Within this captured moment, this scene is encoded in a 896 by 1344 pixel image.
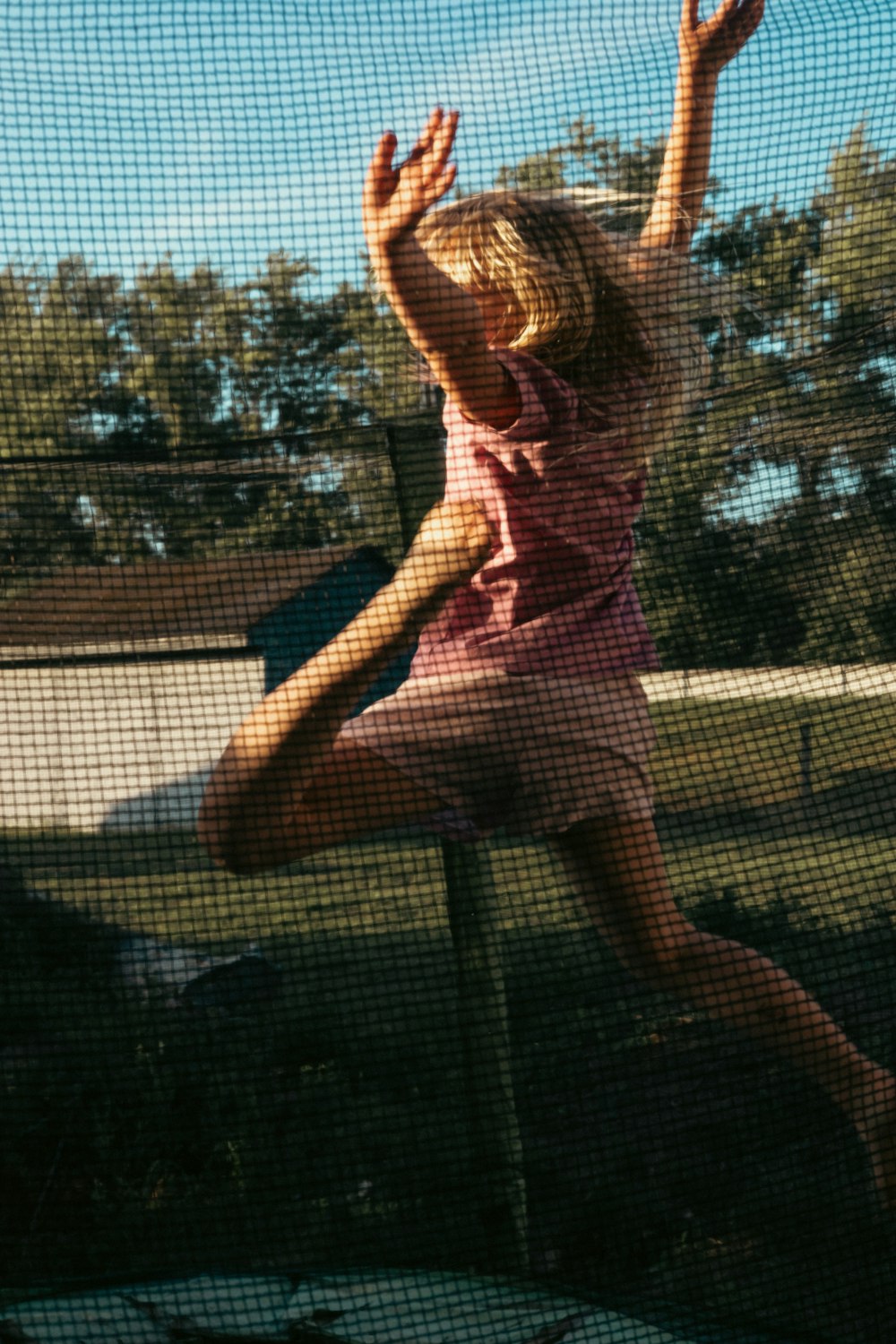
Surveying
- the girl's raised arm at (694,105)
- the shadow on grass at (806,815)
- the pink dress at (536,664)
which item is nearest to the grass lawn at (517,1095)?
the shadow on grass at (806,815)

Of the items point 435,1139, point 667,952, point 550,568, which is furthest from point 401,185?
point 435,1139

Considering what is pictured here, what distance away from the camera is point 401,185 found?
1320mm

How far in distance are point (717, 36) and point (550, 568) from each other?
0.71 m

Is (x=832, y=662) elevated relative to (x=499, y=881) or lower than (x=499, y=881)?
elevated

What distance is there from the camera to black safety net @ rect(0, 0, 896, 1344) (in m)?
1.54

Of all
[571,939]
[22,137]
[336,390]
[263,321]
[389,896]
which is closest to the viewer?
[22,137]

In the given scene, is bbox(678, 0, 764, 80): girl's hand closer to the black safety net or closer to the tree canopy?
the black safety net

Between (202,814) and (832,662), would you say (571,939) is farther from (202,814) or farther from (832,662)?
(202,814)

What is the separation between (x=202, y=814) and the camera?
60.8 inches

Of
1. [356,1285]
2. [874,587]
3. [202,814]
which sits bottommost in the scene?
[356,1285]

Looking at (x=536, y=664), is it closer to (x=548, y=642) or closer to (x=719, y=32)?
(x=548, y=642)

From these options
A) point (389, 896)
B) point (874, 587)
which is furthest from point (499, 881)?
point (874, 587)

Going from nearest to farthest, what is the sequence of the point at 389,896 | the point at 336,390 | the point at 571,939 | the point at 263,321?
the point at 263,321, the point at 336,390, the point at 389,896, the point at 571,939

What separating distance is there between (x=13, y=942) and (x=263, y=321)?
1044mm
